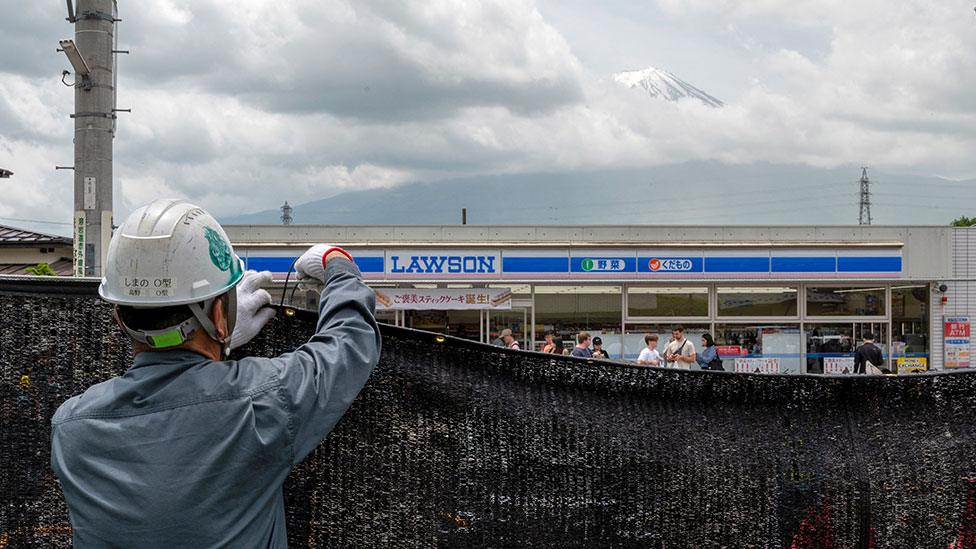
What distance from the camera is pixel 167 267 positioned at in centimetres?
180

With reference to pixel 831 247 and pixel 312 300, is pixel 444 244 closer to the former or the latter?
pixel 831 247

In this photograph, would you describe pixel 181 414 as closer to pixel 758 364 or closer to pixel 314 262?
pixel 314 262

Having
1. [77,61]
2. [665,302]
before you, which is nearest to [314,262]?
[77,61]

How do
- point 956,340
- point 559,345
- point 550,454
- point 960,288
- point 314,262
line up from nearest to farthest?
point 314,262
point 550,454
point 559,345
point 956,340
point 960,288

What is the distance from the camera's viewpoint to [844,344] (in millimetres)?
23312

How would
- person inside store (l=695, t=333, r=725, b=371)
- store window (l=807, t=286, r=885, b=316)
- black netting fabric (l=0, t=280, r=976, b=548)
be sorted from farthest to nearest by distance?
store window (l=807, t=286, r=885, b=316)
person inside store (l=695, t=333, r=725, b=371)
black netting fabric (l=0, t=280, r=976, b=548)

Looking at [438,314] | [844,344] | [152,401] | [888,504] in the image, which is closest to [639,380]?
[888,504]

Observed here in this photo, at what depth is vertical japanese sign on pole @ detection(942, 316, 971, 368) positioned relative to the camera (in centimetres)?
2347

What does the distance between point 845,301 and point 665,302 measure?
199 inches

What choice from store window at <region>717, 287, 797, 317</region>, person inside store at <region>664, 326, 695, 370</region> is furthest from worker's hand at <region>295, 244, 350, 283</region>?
store window at <region>717, 287, 797, 317</region>

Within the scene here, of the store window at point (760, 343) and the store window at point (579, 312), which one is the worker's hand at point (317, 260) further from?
the store window at point (760, 343)

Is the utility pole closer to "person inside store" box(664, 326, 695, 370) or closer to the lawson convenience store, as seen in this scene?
"person inside store" box(664, 326, 695, 370)

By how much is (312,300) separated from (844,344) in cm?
2314

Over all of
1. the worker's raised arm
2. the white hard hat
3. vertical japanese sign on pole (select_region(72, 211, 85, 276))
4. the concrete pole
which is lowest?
the worker's raised arm
